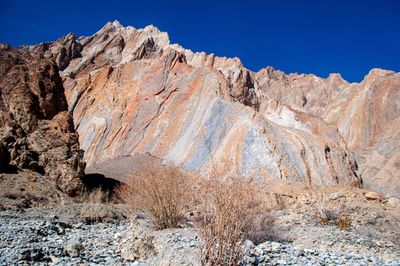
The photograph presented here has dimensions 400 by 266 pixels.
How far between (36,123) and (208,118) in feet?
49.3

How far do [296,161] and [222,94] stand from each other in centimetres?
1151

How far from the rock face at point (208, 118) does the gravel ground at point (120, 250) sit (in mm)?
2390

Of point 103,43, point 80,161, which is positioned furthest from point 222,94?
point 103,43

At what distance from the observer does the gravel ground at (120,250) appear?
957 centimetres

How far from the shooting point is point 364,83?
7881 cm

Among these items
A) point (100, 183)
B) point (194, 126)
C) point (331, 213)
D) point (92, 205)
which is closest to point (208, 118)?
point (194, 126)

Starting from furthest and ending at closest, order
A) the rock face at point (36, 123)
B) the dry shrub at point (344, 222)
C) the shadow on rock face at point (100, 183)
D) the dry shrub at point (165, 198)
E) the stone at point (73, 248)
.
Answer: the shadow on rock face at point (100, 183)
the rock face at point (36, 123)
the dry shrub at point (344, 222)
the dry shrub at point (165, 198)
the stone at point (73, 248)

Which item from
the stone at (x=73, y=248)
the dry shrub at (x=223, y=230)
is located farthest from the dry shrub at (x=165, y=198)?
the dry shrub at (x=223, y=230)

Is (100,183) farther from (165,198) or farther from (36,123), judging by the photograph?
(165,198)

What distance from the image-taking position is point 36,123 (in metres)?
23.9

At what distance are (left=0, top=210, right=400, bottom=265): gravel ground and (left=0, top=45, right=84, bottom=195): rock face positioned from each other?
8.30m

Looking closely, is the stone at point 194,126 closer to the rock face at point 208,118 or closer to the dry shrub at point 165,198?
the rock face at point 208,118

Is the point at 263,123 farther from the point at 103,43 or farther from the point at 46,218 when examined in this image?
the point at 103,43

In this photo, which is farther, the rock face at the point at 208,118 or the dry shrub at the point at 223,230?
the rock face at the point at 208,118
